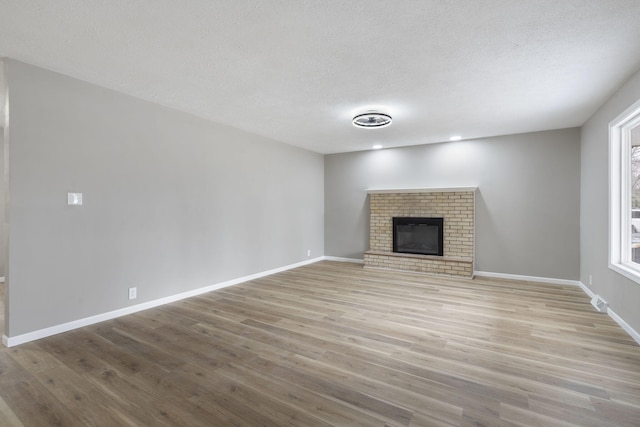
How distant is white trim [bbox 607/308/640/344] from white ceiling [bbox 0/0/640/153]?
7.68 ft

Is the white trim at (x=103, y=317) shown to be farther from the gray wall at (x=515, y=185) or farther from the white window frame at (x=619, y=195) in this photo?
the white window frame at (x=619, y=195)

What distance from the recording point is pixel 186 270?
412 centimetres

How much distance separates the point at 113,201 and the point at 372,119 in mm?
3227

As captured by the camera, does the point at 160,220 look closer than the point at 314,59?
No

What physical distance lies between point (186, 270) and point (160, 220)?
0.77m

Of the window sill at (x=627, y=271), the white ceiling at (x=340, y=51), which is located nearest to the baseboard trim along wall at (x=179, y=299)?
the window sill at (x=627, y=271)

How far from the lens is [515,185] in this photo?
17.1 feet

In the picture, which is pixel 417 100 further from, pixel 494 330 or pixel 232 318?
pixel 232 318

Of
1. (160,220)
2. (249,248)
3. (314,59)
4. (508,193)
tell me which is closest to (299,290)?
(249,248)

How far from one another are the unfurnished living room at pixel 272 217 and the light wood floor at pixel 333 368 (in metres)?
0.02

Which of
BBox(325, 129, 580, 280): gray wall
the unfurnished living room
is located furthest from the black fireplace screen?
BBox(325, 129, 580, 280): gray wall

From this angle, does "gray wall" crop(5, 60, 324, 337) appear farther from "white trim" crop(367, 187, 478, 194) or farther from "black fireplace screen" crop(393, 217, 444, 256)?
"black fireplace screen" crop(393, 217, 444, 256)

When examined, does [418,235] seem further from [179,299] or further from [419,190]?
[179,299]

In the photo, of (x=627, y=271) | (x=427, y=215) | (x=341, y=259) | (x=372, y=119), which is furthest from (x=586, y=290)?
(x=341, y=259)
